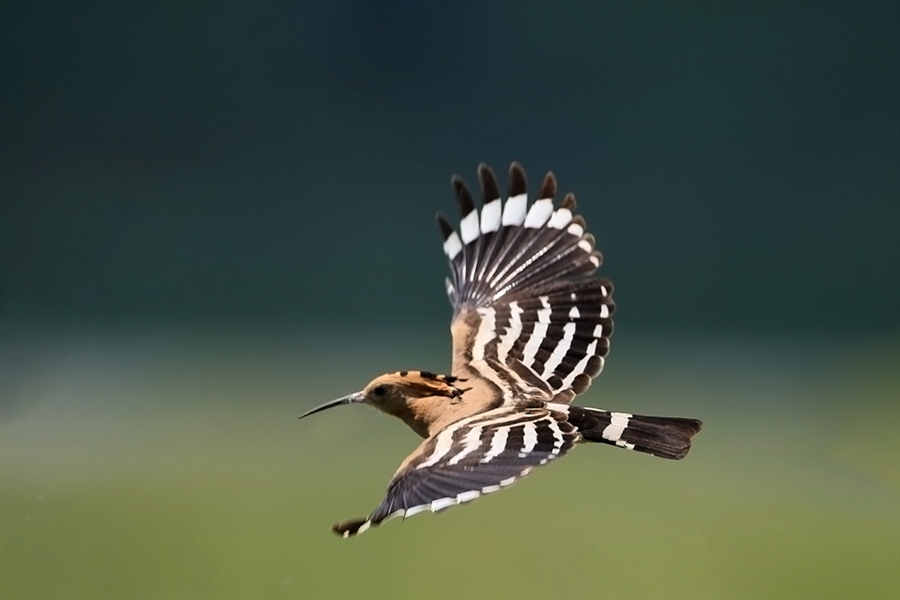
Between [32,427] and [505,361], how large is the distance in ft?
4.42

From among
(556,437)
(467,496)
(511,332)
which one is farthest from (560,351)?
(467,496)

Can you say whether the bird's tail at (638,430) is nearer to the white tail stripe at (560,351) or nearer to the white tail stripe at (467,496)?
the white tail stripe at (560,351)

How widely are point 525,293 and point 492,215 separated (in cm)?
20

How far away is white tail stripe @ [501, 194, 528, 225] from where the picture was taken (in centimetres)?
241

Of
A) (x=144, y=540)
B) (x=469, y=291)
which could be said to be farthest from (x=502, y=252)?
(x=144, y=540)

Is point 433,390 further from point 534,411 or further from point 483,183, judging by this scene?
point 483,183

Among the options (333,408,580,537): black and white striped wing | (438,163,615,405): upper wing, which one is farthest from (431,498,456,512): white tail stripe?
(438,163,615,405): upper wing

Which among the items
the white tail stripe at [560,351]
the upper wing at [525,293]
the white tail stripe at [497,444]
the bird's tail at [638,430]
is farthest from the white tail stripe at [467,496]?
the white tail stripe at [560,351]

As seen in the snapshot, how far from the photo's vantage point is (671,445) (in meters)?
1.79

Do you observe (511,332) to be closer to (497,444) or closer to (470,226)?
(470,226)

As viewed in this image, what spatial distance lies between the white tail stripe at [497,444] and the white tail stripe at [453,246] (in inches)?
32.6

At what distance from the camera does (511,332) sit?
2.22 meters

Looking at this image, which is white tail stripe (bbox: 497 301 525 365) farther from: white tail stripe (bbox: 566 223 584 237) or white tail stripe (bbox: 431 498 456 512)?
white tail stripe (bbox: 431 498 456 512)

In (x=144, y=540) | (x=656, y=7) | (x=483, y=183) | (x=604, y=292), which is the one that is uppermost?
(x=656, y=7)
